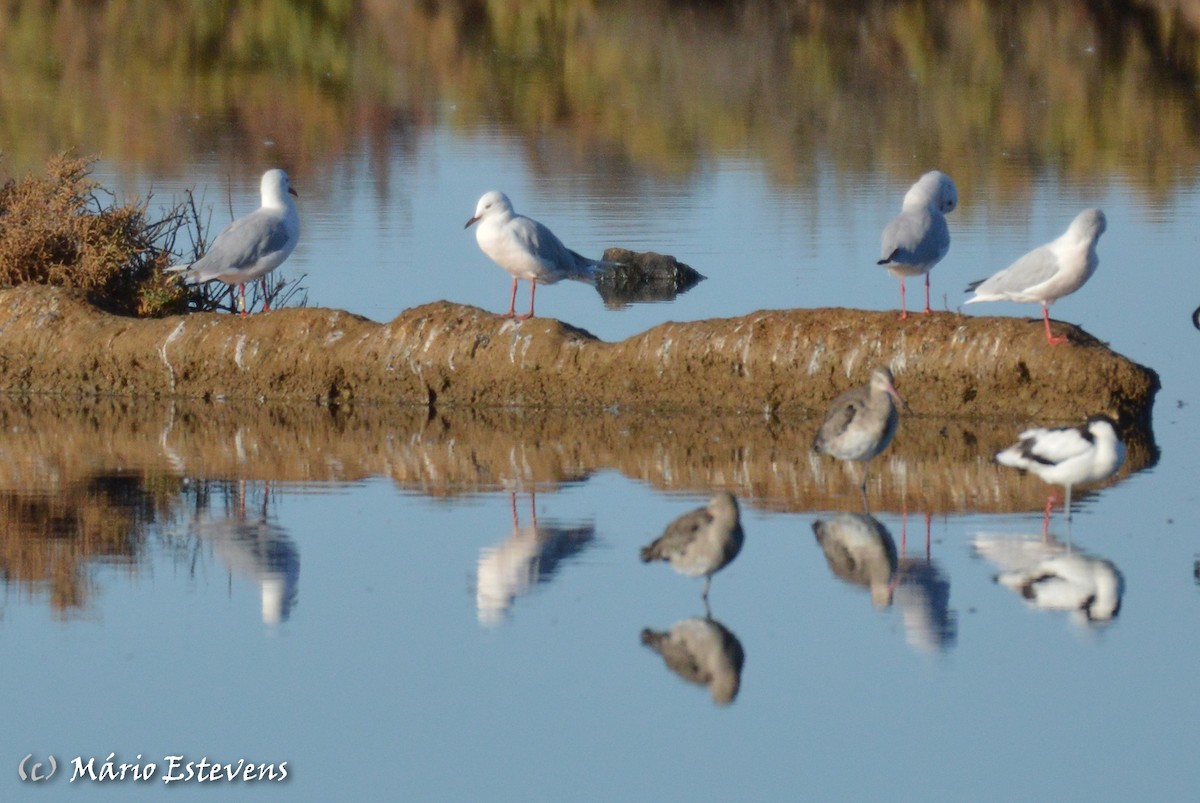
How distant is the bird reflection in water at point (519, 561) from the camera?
921 centimetres

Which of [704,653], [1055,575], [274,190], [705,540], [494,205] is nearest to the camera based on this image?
[704,653]

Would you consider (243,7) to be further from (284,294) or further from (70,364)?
(70,364)

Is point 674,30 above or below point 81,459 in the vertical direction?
above

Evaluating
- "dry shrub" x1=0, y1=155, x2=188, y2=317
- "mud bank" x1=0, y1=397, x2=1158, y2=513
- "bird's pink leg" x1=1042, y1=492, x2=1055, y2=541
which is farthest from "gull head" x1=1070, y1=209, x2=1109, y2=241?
"dry shrub" x1=0, y1=155, x2=188, y2=317

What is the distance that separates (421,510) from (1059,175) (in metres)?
16.9

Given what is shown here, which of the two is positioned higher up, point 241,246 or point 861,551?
point 241,246

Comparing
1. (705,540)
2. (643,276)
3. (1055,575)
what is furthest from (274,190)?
(1055,575)

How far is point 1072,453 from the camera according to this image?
10.5 m

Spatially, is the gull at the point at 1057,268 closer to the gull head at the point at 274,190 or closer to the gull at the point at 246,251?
the gull at the point at 246,251

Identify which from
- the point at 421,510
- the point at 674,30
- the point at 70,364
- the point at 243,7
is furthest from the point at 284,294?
the point at 243,7

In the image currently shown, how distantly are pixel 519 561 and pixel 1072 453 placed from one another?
110 inches

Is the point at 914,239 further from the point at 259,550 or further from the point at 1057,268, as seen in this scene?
the point at 259,550

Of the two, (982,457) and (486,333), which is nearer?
(982,457)

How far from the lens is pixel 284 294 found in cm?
1792
